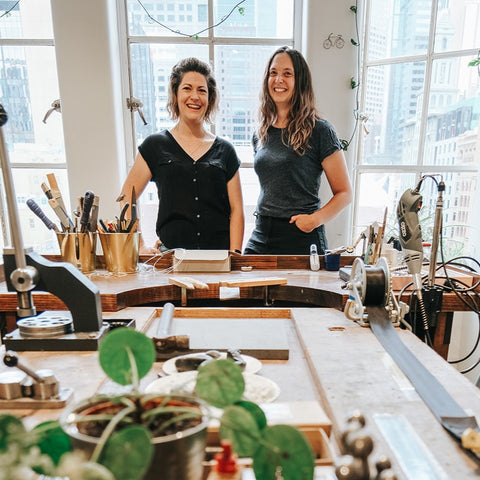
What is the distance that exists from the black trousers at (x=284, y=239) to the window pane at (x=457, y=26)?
61.6 inches

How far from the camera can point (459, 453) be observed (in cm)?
48

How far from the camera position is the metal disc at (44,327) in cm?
77

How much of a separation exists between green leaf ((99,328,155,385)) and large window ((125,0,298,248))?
92.1 inches

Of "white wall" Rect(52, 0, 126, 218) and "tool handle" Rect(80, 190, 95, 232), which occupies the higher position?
"white wall" Rect(52, 0, 126, 218)

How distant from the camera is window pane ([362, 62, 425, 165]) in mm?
2422

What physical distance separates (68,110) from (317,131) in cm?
168

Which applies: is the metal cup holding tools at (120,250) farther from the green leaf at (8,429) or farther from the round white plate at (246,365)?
the green leaf at (8,429)

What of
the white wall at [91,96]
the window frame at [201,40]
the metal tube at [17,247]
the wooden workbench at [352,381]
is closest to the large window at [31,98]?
the white wall at [91,96]

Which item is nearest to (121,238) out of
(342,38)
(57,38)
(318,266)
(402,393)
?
(318,266)

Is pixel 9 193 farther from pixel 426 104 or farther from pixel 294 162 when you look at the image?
pixel 426 104

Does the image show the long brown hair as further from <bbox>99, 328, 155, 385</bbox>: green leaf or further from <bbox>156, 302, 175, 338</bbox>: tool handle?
<bbox>99, 328, 155, 385</bbox>: green leaf

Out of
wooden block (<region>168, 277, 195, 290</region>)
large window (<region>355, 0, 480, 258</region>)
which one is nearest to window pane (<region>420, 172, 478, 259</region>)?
large window (<region>355, 0, 480, 258</region>)

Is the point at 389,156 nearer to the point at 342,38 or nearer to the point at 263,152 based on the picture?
the point at 342,38

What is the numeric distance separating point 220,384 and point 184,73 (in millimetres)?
1662
